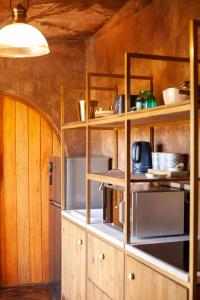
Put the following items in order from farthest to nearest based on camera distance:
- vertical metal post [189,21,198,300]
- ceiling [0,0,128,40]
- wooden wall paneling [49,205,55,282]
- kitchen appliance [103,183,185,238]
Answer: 1. wooden wall paneling [49,205,55,282]
2. ceiling [0,0,128,40]
3. kitchen appliance [103,183,185,238]
4. vertical metal post [189,21,198,300]

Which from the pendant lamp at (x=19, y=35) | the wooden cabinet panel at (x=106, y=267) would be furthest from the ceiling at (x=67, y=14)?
the wooden cabinet panel at (x=106, y=267)

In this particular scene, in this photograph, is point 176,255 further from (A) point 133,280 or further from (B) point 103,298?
(B) point 103,298

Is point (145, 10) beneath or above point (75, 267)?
above

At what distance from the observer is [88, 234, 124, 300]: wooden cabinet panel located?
245 cm

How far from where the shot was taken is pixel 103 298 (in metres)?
2.69

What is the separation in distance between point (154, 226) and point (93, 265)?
65cm

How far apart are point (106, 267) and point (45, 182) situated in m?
2.13

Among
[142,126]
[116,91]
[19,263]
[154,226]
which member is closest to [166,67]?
[142,126]

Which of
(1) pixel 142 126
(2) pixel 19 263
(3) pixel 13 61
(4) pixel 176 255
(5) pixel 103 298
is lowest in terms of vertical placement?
(2) pixel 19 263

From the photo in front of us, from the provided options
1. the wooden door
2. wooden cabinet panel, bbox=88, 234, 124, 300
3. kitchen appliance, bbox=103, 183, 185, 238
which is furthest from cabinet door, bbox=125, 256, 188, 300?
the wooden door

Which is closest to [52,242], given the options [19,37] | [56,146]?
[56,146]

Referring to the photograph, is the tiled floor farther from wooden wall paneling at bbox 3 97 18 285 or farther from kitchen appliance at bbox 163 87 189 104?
kitchen appliance at bbox 163 87 189 104

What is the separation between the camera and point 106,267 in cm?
264

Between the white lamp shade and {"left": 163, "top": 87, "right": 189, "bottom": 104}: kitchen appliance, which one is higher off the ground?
the white lamp shade
